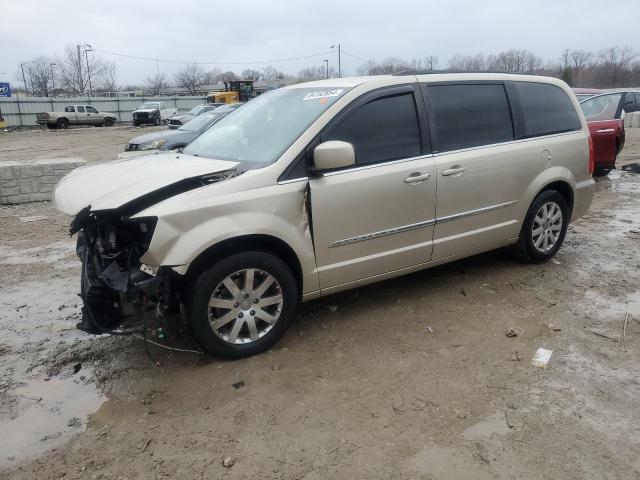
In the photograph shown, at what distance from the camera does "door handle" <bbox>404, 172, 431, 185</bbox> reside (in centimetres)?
404

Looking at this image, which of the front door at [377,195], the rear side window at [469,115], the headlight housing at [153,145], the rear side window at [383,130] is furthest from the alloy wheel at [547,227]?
the headlight housing at [153,145]

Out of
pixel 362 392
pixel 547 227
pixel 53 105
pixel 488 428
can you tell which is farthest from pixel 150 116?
pixel 488 428

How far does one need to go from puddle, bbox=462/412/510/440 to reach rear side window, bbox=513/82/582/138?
284 cm

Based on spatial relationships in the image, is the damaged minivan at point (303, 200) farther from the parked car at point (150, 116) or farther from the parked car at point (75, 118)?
the parked car at point (75, 118)

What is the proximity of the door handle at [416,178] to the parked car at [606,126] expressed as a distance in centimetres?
651

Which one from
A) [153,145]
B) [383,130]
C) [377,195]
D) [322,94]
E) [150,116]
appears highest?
[322,94]

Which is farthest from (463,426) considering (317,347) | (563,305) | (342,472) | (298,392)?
(563,305)

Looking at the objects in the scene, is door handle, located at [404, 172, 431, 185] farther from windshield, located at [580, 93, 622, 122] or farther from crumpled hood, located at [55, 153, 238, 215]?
windshield, located at [580, 93, 622, 122]

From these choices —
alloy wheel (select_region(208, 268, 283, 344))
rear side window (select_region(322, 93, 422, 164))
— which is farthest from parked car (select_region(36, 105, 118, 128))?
alloy wheel (select_region(208, 268, 283, 344))

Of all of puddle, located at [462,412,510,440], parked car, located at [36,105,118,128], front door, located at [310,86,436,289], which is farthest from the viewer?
parked car, located at [36,105,118,128]

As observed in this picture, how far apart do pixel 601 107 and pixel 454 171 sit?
7949 millimetres

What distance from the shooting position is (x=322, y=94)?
160 inches

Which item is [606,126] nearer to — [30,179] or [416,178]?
[416,178]

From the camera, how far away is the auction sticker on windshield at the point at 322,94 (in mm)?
3973
